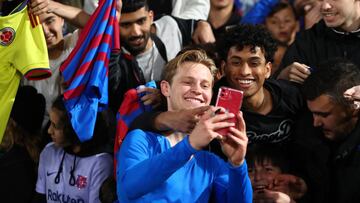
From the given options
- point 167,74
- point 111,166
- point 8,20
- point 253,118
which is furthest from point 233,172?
point 8,20

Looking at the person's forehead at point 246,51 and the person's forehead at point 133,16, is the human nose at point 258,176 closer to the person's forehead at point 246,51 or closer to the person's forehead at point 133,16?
the person's forehead at point 246,51

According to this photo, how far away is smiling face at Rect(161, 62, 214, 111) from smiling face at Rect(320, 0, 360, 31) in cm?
124

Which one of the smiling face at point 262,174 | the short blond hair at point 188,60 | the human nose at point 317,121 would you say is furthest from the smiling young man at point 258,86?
the short blond hair at point 188,60

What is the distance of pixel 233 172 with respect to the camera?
2971mm

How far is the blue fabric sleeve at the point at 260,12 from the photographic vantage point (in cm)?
546

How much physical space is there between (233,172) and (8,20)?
204 centimetres

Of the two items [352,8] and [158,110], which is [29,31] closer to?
[158,110]

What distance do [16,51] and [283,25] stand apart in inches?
81.6

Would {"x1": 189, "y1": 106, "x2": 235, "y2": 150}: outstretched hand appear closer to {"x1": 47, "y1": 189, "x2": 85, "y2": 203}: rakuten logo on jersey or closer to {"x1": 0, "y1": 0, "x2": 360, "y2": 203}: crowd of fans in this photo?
{"x1": 0, "y1": 0, "x2": 360, "y2": 203}: crowd of fans

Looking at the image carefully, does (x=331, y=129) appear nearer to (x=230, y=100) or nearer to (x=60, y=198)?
(x=230, y=100)

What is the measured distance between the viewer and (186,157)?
2820mm

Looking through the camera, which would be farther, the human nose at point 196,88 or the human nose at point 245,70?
the human nose at point 245,70

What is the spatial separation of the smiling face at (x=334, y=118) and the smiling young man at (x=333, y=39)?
53 centimetres

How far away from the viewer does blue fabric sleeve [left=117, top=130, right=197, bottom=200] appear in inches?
112
